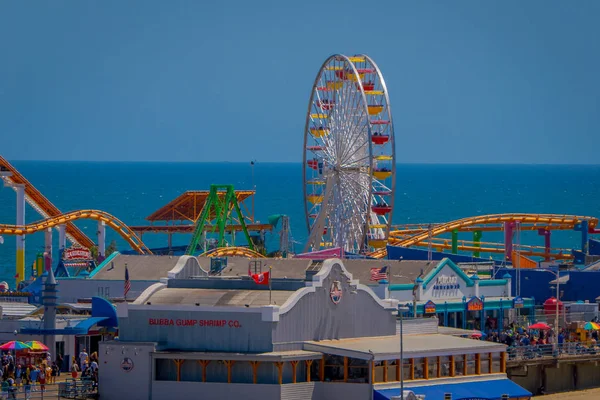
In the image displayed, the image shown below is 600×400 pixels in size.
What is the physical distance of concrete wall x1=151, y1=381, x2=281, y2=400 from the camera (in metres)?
45.6

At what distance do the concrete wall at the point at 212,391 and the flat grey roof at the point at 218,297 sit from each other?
2499 millimetres

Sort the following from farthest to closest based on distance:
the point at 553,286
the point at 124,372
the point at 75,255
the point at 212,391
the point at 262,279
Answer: the point at 75,255 < the point at 553,286 < the point at 262,279 < the point at 124,372 < the point at 212,391

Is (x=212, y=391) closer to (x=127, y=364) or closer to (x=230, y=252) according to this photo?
(x=127, y=364)

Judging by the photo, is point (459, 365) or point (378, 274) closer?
point (459, 365)

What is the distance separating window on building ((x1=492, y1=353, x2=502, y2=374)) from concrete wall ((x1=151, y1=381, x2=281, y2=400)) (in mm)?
7732

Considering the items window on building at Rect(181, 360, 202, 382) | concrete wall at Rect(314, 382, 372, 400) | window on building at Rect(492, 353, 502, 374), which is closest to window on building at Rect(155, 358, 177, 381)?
window on building at Rect(181, 360, 202, 382)

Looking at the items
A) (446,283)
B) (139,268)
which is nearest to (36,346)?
(139,268)

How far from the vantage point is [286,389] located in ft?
150

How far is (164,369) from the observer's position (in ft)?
153

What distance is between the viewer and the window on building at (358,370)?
46.1 meters

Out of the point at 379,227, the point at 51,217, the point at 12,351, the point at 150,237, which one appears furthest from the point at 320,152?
the point at 150,237

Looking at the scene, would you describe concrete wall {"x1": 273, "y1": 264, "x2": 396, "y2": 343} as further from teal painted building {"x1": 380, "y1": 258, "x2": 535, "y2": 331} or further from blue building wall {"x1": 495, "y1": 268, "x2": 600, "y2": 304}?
blue building wall {"x1": 495, "y1": 268, "x2": 600, "y2": 304}

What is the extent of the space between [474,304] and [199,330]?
20.3 m

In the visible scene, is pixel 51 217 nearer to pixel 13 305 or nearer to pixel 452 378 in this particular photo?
pixel 13 305
